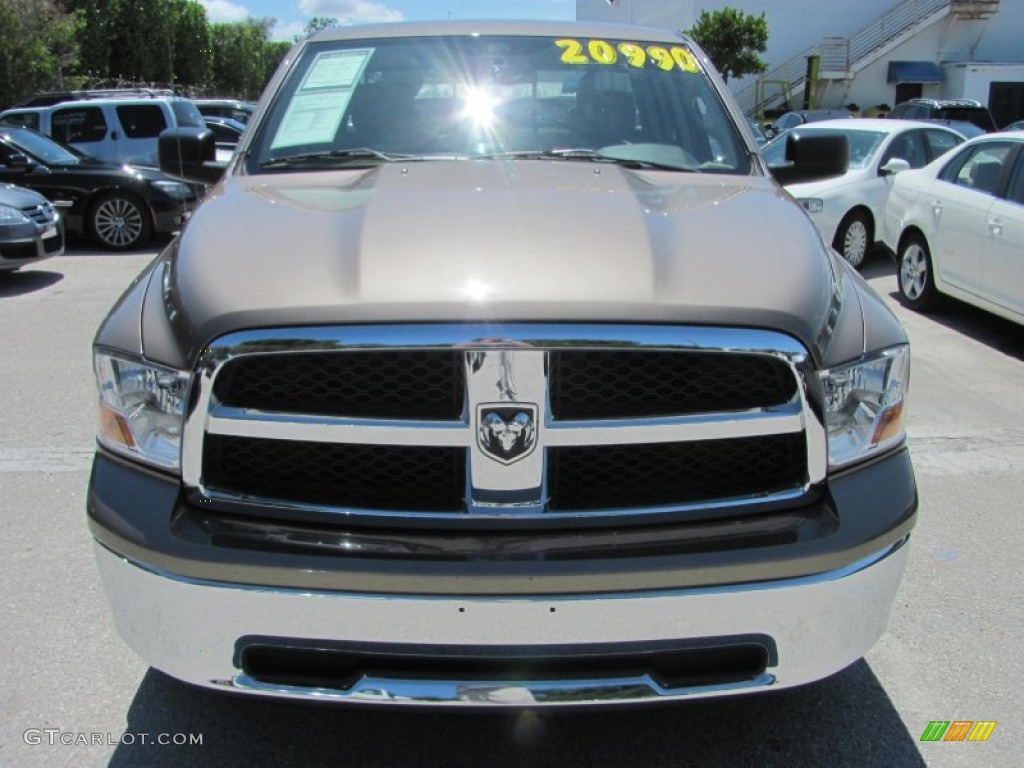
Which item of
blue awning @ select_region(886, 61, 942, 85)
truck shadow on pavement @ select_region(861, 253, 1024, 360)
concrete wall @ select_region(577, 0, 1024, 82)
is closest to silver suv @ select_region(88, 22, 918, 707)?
truck shadow on pavement @ select_region(861, 253, 1024, 360)

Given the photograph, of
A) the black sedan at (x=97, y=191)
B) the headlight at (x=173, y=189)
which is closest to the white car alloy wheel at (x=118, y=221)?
the black sedan at (x=97, y=191)

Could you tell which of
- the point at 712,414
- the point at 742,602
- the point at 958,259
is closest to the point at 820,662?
the point at 742,602

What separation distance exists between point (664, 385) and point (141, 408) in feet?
3.97

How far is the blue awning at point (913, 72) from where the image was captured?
45.1 metres

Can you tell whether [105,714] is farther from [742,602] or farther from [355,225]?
[742,602]

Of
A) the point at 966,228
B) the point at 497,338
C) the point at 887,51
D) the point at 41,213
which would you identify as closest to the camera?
the point at 497,338

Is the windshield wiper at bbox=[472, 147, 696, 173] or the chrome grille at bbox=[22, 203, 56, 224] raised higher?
the windshield wiper at bbox=[472, 147, 696, 173]

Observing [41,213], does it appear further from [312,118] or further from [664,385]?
[664,385]

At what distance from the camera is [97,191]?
11.8 metres

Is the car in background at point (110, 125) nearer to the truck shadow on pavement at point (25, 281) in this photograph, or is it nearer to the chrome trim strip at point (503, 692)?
the truck shadow on pavement at point (25, 281)

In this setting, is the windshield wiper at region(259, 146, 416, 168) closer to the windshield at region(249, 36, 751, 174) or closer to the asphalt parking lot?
the windshield at region(249, 36, 751, 174)

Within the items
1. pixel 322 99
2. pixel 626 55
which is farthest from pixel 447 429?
pixel 626 55

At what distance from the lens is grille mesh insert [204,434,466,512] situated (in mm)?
2156

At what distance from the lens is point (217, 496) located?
2.16 meters
